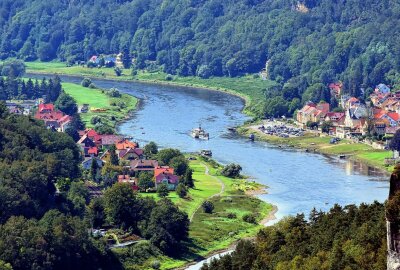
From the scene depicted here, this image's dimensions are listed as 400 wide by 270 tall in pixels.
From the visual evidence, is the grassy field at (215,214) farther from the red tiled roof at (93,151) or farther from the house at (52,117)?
the house at (52,117)

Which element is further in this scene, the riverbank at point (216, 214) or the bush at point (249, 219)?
the bush at point (249, 219)

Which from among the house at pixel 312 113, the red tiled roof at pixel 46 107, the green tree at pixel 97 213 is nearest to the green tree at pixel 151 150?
the green tree at pixel 97 213

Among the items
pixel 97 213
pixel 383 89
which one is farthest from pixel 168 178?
pixel 383 89

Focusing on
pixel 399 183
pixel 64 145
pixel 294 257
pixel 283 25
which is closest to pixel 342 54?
pixel 283 25

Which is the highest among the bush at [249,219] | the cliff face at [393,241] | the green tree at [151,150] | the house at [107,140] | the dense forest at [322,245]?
the cliff face at [393,241]

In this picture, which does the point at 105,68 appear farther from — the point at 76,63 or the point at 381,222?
the point at 381,222

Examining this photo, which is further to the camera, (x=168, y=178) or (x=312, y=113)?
(x=312, y=113)

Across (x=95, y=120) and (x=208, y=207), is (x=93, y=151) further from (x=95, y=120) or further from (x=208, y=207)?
(x=95, y=120)
